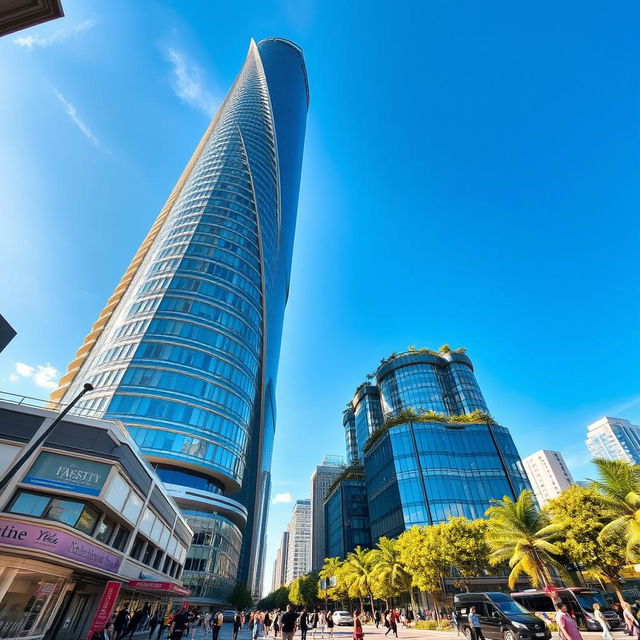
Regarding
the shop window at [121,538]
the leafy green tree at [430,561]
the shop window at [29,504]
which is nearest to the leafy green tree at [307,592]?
the leafy green tree at [430,561]

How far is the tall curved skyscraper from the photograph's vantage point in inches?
2031

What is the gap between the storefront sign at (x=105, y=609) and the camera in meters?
15.6

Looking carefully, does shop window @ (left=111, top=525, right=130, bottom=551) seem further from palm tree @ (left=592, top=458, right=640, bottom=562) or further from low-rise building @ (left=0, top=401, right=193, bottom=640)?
palm tree @ (left=592, top=458, right=640, bottom=562)

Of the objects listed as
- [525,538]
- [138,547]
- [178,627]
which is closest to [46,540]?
[178,627]

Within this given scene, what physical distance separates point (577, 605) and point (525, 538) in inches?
191

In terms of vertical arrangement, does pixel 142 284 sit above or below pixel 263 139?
below

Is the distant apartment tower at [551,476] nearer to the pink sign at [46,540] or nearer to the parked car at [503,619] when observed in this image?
the parked car at [503,619]

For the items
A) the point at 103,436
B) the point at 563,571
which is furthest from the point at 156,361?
the point at 563,571

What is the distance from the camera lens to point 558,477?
193 m

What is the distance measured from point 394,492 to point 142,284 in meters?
60.1

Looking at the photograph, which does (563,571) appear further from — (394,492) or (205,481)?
(205,481)

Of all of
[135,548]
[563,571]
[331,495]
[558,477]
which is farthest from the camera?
[558,477]

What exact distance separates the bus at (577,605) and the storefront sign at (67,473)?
25.1m

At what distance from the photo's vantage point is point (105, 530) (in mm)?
19000
